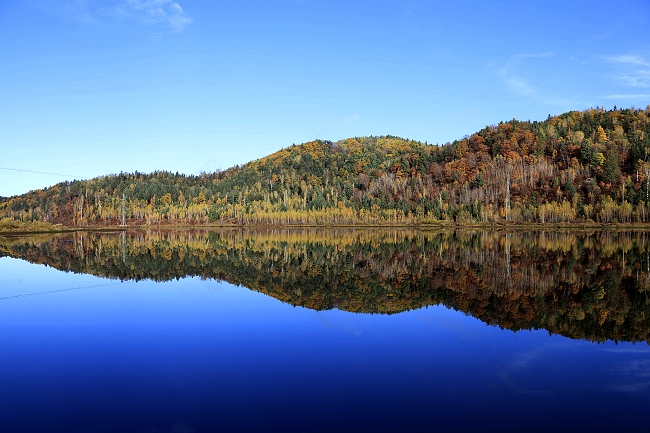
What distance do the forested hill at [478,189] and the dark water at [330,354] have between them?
103708 mm

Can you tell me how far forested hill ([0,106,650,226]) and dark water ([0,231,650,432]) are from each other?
340 feet

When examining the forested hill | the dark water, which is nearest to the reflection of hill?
the dark water

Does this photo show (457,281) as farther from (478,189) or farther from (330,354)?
(478,189)

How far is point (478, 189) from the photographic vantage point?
462 feet

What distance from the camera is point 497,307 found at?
733 inches

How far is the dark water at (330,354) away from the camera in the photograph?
29.3 ft

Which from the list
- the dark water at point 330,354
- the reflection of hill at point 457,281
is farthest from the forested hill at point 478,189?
the dark water at point 330,354

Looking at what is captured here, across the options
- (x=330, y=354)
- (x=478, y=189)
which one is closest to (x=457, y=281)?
(x=330, y=354)

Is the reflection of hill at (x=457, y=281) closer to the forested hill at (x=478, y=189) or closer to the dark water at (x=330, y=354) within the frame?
the dark water at (x=330, y=354)

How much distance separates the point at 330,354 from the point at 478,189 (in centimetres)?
13564

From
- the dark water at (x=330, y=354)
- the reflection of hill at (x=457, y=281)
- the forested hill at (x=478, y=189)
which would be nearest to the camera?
the dark water at (x=330, y=354)

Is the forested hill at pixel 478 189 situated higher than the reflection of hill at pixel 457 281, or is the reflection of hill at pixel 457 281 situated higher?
the forested hill at pixel 478 189

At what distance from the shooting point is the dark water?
352 inches

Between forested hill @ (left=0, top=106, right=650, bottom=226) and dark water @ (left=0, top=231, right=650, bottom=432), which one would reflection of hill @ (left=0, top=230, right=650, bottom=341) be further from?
forested hill @ (left=0, top=106, right=650, bottom=226)
